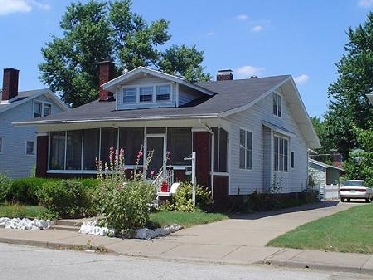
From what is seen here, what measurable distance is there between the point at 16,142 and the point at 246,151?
60.9ft

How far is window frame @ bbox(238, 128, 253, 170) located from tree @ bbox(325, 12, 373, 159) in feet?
77.7

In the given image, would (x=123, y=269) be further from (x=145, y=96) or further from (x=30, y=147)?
(x=30, y=147)

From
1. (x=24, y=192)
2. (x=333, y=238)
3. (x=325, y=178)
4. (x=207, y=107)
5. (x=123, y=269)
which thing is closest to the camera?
(x=123, y=269)

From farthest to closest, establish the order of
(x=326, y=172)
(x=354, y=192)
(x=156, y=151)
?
(x=326, y=172) → (x=354, y=192) → (x=156, y=151)

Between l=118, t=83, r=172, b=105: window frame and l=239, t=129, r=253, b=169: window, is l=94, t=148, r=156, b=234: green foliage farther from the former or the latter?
l=118, t=83, r=172, b=105: window frame

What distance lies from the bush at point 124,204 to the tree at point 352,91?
33.8m

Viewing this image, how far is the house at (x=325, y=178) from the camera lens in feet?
119

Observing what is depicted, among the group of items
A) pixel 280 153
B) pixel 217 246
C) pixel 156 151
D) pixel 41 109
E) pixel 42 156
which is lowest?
pixel 217 246

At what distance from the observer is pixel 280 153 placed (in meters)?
26.2

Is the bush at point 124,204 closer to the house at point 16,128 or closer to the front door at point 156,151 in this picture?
the front door at point 156,151

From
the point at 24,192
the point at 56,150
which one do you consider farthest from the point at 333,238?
the point at 56,150

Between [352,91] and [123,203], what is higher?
[352,91]

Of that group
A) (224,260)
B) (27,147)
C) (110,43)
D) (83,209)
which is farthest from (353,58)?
(224,260)

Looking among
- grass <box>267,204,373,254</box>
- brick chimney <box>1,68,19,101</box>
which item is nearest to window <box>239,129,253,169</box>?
grass <box>267,204,373,254</box>
